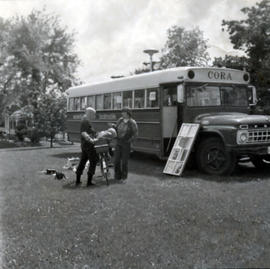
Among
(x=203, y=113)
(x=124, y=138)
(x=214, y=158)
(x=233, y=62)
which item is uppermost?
(x=233, y=62)

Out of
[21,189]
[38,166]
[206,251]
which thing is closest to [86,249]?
[206,251]

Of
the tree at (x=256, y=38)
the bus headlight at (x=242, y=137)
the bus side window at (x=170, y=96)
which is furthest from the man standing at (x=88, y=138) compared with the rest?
the tree at (x=256, y=38)

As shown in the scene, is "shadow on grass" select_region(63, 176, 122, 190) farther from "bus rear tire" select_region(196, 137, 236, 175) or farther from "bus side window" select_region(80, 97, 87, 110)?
"bus side window" select_region(80, 97, 87, 110)

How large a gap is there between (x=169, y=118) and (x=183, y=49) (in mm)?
21812

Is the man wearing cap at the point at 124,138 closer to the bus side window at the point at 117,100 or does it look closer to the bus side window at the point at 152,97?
the bus side window at the point at 152,97

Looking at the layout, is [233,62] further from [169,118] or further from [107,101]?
[169,118]

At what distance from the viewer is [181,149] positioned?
35.1 ft

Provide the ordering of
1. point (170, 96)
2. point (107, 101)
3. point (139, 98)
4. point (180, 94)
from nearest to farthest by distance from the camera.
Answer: point (180, 94)
point (170, 96)
point (139, 98)
point (107, 101)

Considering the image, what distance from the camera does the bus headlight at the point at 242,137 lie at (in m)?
9.70

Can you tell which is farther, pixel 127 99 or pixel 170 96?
pixel 127 99

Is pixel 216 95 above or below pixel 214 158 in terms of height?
above

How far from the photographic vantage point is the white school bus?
9953 mm

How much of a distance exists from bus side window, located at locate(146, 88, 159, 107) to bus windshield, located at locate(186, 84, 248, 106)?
1021 millimetres

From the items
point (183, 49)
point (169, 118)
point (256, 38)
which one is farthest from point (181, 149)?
point (183, 49)
